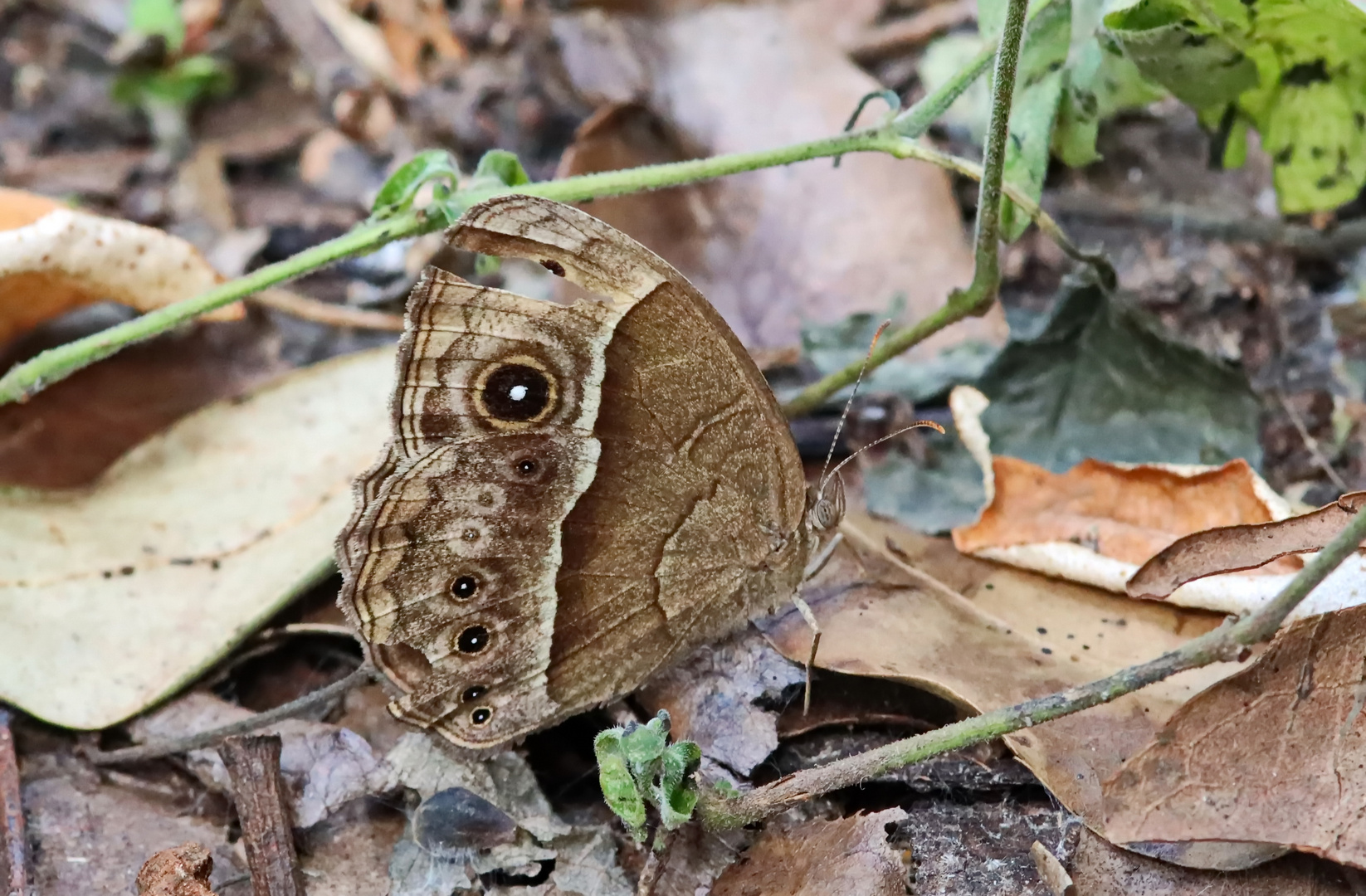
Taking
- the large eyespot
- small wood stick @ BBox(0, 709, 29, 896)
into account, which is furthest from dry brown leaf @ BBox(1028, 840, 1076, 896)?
small wood stick @ BBox(0, 709, 29, 896)

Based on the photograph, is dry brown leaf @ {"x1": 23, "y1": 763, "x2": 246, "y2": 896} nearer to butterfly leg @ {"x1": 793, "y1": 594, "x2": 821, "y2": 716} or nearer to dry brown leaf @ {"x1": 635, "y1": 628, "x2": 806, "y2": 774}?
dry brown leaf @ {"x1": 635, "y1": 628, "x2": 806, "y2": 774}

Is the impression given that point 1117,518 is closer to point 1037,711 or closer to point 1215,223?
point 1037,711

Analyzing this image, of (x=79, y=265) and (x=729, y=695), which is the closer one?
(x=729, y=695)

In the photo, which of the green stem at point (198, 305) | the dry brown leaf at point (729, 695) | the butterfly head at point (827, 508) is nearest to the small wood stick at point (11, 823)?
the green stem at point (198, 305)

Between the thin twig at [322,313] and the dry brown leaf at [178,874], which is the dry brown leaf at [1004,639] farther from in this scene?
the thin twig at [322,313]

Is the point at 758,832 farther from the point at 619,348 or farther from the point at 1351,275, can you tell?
the point at 1351,275


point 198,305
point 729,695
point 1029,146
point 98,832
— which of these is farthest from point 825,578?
point 98,832
